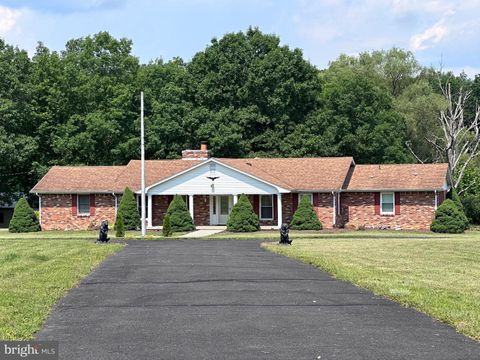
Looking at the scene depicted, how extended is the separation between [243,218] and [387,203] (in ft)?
29.5

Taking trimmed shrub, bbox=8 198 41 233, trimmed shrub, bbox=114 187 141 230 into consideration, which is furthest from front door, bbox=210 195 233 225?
trimmed shrub, bbox=8 198 41 233

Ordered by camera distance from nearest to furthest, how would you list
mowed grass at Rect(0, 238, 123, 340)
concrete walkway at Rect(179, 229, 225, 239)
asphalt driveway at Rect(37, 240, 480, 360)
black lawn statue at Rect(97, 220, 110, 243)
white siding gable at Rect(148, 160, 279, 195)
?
asphalt driveway at Rect(37, 240, 480, 360), mowed grass at Rect(0, 238, 123, 340), black lawn statue at Rect(97, 220, 110, 243), concrete walkway at Rect(179, 229, 225, 239), white siding gable at Rect(148, 160, 279, 195)

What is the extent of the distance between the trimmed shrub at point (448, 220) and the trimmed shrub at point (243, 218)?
9698mm

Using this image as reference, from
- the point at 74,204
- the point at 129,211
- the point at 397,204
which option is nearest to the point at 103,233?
the point at 129,211

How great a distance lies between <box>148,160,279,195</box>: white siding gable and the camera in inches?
1779

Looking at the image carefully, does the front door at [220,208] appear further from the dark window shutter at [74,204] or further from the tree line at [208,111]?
the tree line at [208,111]

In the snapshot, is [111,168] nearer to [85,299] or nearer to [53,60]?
[53,60]

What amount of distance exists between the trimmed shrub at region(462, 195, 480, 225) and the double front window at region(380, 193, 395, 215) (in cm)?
716

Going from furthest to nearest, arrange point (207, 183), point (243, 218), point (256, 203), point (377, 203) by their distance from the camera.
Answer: point (256, 203) → point (377, 203) → point (207, 183) → point (243, 218)

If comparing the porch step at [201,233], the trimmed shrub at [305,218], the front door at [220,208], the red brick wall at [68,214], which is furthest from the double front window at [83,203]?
the trimmed shrub at [305,218]

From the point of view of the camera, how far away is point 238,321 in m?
11.3

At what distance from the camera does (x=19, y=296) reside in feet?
45.7

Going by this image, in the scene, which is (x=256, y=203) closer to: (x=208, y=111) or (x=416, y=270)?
(x=208, y=111)

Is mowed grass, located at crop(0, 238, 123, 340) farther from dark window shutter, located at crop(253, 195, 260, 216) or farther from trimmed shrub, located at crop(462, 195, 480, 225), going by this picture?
trimmed shrub, located at crop(462, 195, 480, 225)
